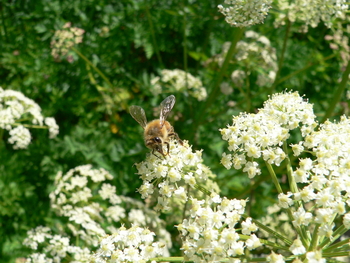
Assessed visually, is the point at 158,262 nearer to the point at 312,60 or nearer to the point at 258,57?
the point at 258,57

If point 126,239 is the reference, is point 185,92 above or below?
above

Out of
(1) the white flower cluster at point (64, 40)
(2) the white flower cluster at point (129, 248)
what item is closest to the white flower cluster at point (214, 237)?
(2) the white flower cluster at point (129, 248)

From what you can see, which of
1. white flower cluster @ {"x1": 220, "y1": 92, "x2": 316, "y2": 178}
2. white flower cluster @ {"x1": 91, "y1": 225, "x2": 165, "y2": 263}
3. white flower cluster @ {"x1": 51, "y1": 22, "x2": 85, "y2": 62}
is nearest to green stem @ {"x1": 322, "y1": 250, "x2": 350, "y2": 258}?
white flower cluster @ {"x1": 220, "y1": 92, "x2": 316, "y2": 178}

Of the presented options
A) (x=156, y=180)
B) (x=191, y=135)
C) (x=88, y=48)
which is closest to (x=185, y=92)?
(x=191, y=135)

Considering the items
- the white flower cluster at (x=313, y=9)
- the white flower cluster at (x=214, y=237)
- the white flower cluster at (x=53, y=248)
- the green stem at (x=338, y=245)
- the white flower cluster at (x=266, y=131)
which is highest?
the white flower cluster at (x=313, y=9)

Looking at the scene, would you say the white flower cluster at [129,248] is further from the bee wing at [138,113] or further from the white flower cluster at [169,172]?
the bee wing at [138,113]

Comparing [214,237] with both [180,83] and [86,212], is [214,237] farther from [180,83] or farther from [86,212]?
[180,83]

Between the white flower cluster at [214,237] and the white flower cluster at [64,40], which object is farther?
the white flower cluster at [64,40]

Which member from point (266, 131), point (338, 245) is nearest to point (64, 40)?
point (266, 131)
